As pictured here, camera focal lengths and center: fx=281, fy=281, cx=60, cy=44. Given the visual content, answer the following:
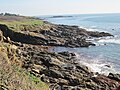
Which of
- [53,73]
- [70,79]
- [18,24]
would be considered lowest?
[70,79]

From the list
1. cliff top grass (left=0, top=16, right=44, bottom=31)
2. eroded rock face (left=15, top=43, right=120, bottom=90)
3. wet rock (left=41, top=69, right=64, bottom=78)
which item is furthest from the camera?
cliff top grass (left=0, top=16, right=44, bottom=31)

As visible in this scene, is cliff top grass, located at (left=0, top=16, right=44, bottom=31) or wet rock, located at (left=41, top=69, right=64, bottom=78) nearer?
wet rock, located at (left=41, top=69, right=64, bottom=78)

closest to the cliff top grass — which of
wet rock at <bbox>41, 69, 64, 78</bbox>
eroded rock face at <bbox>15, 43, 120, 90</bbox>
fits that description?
eroded rock face at <bbox>15, 43, 120, 90</bbox>

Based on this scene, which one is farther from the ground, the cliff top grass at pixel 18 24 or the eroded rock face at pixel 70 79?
the cliff top grass at pixel 18 24

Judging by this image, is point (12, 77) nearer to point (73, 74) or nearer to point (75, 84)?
point (75, 84)

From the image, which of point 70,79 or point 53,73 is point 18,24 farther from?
point 70,79

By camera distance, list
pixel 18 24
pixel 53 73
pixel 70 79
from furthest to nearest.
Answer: pixel 18 24, pixel 53 73, pixel 70 79

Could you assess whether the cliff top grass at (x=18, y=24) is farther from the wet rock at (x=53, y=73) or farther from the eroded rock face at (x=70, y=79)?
the wet rock at (x=53, y=73)

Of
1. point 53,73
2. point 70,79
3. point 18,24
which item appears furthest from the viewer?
point 18,24

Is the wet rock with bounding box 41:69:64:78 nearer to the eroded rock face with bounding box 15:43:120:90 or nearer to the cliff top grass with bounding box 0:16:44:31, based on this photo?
the eroded rock face with bounding box 15:43:120:90

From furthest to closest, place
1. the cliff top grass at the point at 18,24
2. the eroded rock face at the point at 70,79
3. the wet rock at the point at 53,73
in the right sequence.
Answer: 1. the cliff top grass at the point at 18,24
2. the wet rock at the point at 53,73
3. the eroded rock face at the point at 70,79

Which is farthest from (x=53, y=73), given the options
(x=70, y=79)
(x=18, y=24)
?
(x=18, y=24)

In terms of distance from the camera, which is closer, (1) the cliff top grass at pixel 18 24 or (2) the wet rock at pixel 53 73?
(2) the wet rock at pixel 53 73

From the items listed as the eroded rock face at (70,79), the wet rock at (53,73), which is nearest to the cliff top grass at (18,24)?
the eroded rock face at (70,79)
